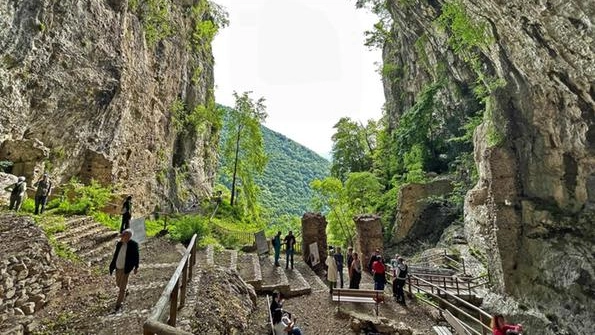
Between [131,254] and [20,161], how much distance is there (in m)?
10.1

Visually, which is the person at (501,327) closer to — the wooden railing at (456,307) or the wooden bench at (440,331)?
the wooden railing at (456,307)

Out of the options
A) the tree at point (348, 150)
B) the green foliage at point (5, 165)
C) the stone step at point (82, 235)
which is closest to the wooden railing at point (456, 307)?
the stone step at point (82, 235)

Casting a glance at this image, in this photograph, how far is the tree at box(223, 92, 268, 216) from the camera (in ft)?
104

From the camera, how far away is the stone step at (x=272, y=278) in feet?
34.5

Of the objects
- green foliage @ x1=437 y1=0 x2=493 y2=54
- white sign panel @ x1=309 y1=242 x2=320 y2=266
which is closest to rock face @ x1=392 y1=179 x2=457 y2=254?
white sign panel @ x1=309 y1=242 x2=320 y2=266

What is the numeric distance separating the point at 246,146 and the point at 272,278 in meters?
21.4

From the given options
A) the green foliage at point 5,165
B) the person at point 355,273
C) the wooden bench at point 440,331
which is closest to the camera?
the wooden bench at point 440,331

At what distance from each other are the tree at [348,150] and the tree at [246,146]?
9149 mm

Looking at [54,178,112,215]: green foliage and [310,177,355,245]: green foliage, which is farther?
[310,177,355,245]: green foliage

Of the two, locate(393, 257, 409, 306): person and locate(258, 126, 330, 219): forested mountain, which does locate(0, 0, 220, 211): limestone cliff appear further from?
locate(258, 126, 330, 219): forested mountain

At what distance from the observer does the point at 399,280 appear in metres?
10.8

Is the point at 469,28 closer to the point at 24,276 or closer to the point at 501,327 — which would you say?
the point at 501,327

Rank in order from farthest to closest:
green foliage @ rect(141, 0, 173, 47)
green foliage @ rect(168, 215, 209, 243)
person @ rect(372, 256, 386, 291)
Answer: green foliage @ rect(141, 0, 173, 47) → green foliage @ rect(168, 215, 209, 243) → person @ rect(372, 256, 386, 291)

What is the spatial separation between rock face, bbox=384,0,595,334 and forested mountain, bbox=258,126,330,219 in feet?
127
